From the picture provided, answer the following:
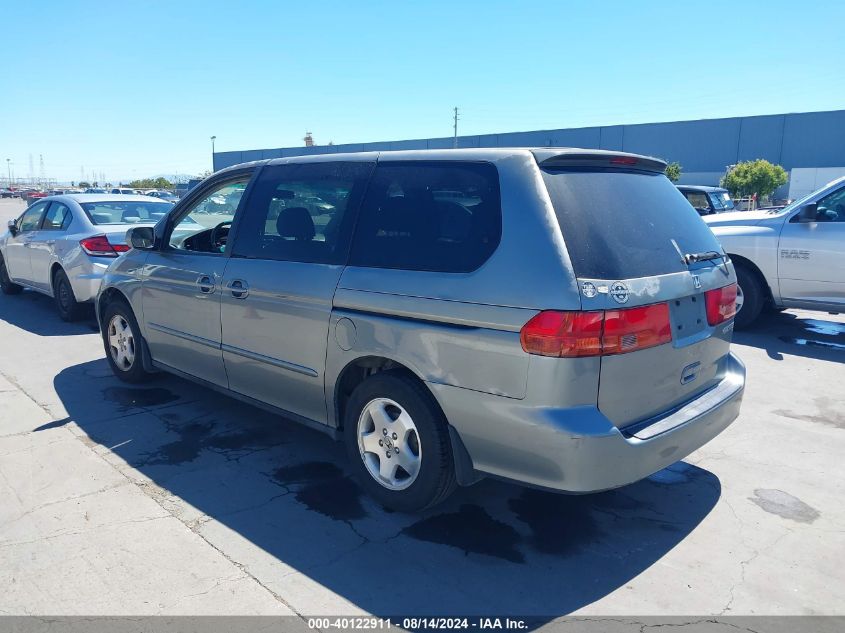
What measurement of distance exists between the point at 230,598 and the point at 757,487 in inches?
121

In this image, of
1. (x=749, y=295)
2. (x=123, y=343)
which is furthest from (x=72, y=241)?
(x=749, y=295)

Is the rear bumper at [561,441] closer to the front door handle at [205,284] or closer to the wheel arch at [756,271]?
the front door handle at [205,284]

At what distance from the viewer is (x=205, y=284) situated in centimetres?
461

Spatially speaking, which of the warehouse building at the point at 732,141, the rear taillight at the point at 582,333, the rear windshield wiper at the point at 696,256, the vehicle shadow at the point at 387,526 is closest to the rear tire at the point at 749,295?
the vehicle shadow at the point at 387,526

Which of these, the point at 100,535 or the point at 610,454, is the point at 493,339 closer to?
the point at 610,454

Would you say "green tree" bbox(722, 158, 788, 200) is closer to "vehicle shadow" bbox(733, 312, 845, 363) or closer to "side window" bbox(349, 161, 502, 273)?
"vehicle shadow" bbox(733, 312, 845, 363)

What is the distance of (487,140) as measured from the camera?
60344 mm

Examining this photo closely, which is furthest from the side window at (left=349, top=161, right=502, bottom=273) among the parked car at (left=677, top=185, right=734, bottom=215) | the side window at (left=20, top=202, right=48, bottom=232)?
the parked car at (left=677, top=185, right=734, bottom=215)

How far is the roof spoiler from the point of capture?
10.6 ft

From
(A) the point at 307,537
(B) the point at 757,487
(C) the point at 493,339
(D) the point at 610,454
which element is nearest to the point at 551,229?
(C) the point at 493,339

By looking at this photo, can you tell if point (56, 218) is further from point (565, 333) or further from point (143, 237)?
point (565, 333)

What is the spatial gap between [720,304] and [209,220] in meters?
4.01

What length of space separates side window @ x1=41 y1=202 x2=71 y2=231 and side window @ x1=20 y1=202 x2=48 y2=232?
247 mm

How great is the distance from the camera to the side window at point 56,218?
28.0 ft
